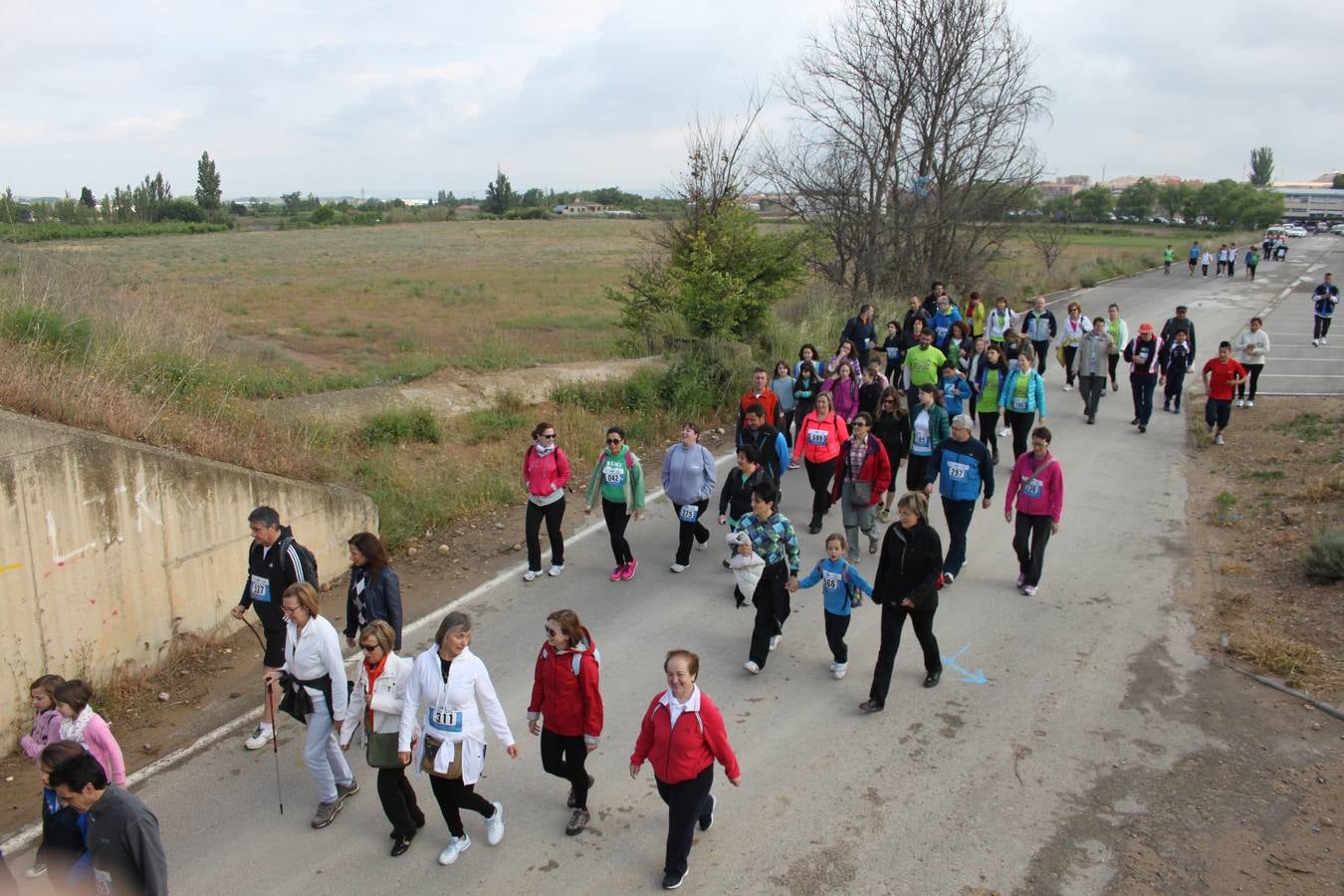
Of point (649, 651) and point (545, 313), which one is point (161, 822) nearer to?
point (649, 651)

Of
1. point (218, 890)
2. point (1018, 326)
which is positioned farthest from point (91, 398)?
point (1018, 326)

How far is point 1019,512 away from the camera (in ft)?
29.6

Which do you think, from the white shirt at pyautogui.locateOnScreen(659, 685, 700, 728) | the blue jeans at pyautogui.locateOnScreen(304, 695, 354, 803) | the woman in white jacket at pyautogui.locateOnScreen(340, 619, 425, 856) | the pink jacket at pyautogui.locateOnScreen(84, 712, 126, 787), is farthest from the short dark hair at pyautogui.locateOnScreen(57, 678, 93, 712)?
the white shirt at pyautogui.locateOnScreen(659, 685, 700, 728)

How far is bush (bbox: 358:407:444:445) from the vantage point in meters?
12.4

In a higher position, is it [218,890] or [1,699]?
[1,699]

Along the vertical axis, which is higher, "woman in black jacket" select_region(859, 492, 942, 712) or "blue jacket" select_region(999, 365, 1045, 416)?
"blue jacket" select_region(999, 365, 1045, 416)

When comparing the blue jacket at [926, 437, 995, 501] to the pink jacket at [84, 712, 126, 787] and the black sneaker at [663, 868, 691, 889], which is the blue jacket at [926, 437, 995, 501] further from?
the pink jacket at [84, 712, 126, 787]

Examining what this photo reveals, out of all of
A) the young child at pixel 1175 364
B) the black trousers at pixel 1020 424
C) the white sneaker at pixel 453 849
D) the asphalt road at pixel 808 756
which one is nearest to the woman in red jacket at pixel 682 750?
the asphalt road at pixel 808 756

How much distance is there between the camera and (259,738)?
270 inches

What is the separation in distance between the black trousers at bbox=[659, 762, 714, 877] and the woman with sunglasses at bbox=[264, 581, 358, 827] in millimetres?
2063

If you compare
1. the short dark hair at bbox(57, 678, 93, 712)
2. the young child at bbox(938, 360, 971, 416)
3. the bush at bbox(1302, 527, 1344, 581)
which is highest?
the young child at bbox(938, 360, 971, 416)

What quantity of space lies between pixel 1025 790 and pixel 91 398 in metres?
7.68

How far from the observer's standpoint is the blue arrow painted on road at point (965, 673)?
7.50 metres

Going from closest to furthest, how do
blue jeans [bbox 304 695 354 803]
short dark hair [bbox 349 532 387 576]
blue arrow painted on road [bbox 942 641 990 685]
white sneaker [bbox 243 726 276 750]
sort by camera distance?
1. blue jeans [bbox 304 695 354 803]
2. short dark hair [bbox 349 532 387 576]
3. white sneaker [bbox 243 726 276 750]
4. blue arrow painted on road [bbox 942 641 990 685]
